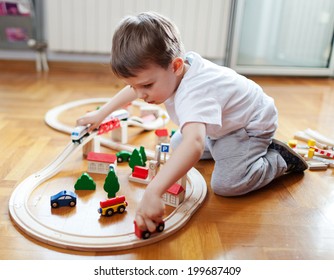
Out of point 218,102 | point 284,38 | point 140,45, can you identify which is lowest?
point 284,38

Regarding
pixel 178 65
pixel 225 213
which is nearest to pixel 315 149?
pixel 225 213

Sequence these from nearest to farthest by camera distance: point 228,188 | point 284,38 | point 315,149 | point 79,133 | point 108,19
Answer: point 228,188
point 79,133
point 315,149
point 108,19
point 284,38

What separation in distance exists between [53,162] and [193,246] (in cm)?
46

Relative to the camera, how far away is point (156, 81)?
2.62ft

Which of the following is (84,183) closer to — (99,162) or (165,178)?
(99,162)

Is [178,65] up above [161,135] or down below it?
above

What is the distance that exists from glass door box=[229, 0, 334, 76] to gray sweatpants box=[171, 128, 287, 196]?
1.42m

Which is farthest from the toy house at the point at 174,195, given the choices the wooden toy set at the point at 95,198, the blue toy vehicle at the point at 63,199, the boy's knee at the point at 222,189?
the blue toy vehicle at the point at 63,199

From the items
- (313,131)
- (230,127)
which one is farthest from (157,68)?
(313,131)

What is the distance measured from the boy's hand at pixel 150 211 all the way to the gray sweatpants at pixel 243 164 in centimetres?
26

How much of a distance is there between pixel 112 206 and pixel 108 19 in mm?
1653

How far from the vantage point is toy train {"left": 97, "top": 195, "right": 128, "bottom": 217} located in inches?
31.6

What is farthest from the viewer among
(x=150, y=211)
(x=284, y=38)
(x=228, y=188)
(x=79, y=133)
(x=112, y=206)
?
(x=284, y=38)
